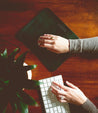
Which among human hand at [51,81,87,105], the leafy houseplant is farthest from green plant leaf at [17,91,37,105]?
human hand at [51,81,87,105]

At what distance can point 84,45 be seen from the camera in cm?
104

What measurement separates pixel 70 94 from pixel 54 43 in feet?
1.06

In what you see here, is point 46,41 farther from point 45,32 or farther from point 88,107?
point 88,107

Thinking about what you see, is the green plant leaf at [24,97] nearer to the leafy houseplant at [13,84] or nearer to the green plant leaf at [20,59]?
the leafy houseplant at [13,84]

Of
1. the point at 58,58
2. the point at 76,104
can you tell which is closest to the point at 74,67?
the point at 58,58

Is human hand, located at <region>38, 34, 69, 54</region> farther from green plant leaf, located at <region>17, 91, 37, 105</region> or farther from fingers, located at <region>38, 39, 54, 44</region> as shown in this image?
green plant leaf, located at <region>17, 91, 37, 105</region>

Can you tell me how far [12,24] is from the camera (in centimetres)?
106

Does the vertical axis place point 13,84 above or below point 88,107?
above

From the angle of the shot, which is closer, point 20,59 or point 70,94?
Answer: point 20,59

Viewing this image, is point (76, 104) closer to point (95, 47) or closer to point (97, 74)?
point (97, 74)

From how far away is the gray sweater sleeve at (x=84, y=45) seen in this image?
Answer: 1.04 metres

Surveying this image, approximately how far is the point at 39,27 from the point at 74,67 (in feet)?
1.09

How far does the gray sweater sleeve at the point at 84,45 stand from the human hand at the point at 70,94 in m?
0.21

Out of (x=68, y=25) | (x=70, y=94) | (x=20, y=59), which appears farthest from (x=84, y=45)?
(x=20, y=59)
